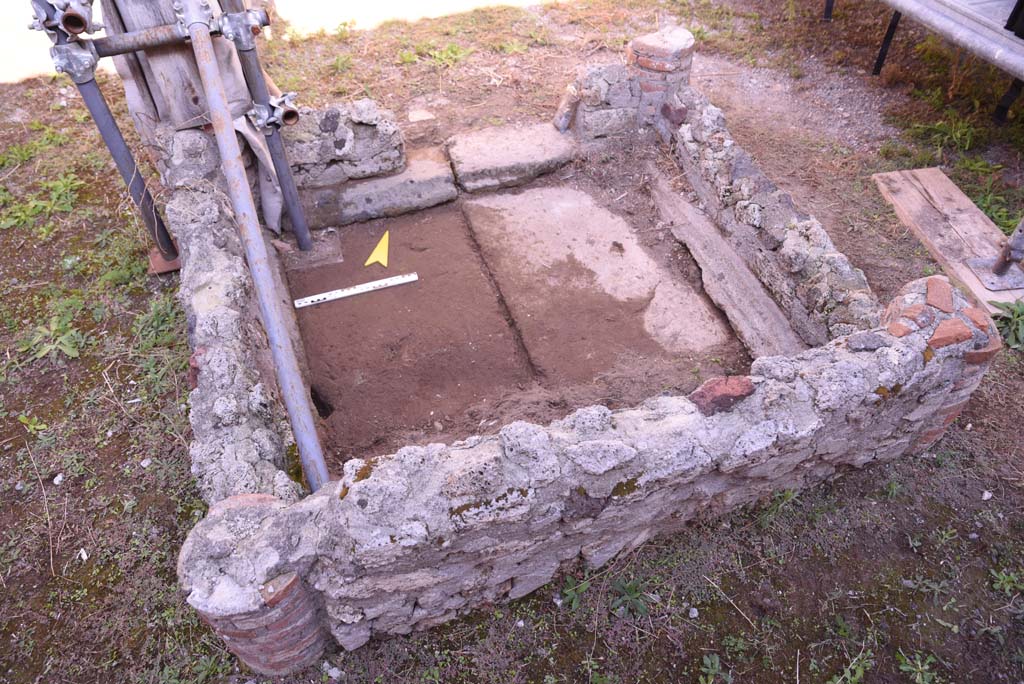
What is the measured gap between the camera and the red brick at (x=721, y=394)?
2.85 metres

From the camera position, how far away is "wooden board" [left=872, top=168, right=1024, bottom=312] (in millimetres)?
4775

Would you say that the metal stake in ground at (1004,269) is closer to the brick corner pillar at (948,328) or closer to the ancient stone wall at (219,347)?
the brick corner pillar at (948,328)

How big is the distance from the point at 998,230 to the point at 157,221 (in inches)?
242

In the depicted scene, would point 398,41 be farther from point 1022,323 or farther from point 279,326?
point 1022,323

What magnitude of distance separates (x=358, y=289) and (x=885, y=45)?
582 cm

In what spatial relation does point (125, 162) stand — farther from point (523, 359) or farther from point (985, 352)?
point (985, 352)

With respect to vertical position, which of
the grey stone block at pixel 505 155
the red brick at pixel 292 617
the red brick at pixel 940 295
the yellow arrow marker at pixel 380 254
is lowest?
the yellow arrow marker at pixel 380 254

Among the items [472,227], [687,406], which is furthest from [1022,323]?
[472,227]

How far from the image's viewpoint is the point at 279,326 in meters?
3.25

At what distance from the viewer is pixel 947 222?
518 cm

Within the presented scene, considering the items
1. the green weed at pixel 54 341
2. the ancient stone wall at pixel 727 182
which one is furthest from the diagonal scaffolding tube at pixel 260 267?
the ancient stone wall at pixel 727 182

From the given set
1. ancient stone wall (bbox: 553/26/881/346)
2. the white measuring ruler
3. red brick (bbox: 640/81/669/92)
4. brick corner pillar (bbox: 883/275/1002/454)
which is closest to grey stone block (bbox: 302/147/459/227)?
the white measuring ruler

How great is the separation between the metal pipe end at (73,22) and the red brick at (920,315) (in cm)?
424

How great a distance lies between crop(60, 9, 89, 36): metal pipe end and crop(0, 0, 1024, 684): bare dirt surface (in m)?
1.76
